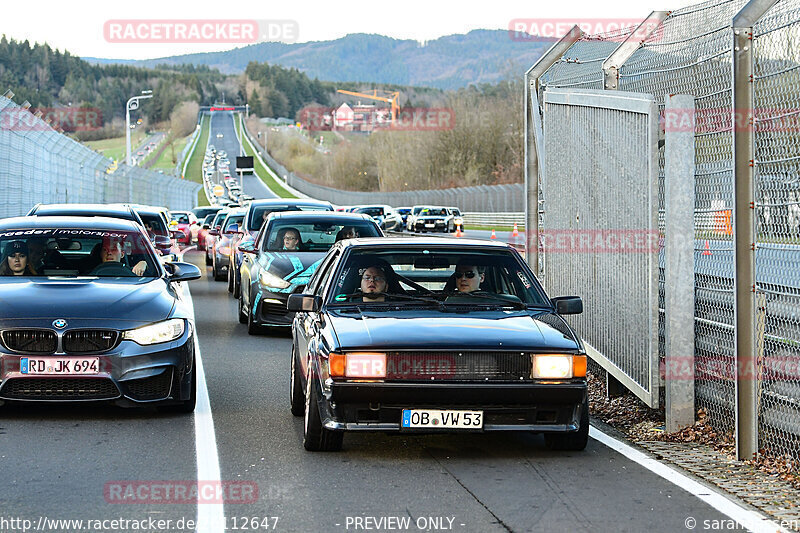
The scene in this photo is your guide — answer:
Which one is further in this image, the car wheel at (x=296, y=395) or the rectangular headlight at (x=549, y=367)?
the car wheel at (x=296, y=395)

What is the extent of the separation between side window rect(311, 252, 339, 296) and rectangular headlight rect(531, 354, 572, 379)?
1.92 m

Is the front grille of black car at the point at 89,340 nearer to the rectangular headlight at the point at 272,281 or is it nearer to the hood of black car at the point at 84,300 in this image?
the hood of black car at the point at 84,300

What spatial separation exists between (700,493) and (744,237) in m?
1.71

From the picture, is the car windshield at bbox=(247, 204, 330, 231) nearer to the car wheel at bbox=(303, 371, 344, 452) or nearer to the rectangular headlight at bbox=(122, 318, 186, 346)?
the rectangular headlight at bbox=(122, 318, 186, 346)

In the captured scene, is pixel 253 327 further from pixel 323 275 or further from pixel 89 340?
pixel 89 340

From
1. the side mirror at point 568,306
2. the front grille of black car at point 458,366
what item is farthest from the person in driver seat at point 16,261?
Result: the side mirror at point 568,306

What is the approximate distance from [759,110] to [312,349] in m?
3.06

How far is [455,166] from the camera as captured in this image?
115312 mm

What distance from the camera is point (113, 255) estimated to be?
412 inches

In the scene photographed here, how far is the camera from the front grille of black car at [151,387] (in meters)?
8.74

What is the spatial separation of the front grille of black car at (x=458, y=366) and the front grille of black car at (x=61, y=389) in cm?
248

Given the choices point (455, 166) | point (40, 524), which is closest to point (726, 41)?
point (40, 524)

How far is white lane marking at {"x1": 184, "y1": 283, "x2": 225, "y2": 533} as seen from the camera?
584 centimetres

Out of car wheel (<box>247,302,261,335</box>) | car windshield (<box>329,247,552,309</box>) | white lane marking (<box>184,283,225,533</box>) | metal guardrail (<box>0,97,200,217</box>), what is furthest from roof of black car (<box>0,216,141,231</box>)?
metal guardrail (<box>0,97,200,217</box>)
